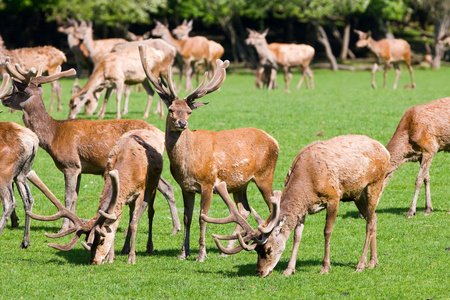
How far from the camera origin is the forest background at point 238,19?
40.7 metres

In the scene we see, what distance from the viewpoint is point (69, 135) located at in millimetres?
10820

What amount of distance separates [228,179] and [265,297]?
7.29ft

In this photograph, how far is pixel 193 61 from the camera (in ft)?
97.6

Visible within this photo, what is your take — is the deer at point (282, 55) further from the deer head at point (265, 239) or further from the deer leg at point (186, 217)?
the deer head at point (265, 239)

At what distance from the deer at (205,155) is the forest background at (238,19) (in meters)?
25.5

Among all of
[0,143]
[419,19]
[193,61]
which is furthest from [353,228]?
[419,19]

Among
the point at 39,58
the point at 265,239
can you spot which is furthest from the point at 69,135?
the point at 39,58

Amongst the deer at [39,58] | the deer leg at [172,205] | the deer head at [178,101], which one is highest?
the deer head at [178,101]

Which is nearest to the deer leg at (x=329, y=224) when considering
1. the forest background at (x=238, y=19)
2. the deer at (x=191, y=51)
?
the deer at (x=191, y=51)

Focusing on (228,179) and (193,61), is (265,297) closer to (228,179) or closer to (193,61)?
(228,179)

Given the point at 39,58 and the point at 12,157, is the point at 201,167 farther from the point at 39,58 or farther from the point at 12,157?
the point at 39,58

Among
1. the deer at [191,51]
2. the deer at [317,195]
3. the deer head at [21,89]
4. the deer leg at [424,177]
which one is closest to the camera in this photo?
the deer at [317,195]

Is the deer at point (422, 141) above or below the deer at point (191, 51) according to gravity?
above

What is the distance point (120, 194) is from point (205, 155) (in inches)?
49.0
